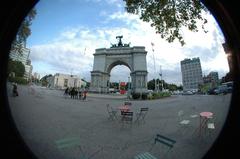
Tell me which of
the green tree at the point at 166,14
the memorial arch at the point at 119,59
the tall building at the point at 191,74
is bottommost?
the tall building at the point at 191,74

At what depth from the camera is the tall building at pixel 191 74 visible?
3315 mm

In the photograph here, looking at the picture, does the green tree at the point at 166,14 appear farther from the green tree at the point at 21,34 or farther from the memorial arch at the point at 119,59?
the memorial arch at the point at 119,59

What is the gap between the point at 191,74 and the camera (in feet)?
11.7

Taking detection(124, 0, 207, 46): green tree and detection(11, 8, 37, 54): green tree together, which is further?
detection(124, 0, 207, 46): green tree

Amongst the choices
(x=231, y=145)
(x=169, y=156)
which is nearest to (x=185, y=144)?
(x=169, y=156)

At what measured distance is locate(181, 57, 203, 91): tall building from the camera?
131 inches

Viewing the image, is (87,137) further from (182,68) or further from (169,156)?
(182,68)

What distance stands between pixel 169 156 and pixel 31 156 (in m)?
4.14

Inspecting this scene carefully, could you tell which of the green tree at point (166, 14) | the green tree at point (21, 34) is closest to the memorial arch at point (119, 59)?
the green tree at point (166, 14)

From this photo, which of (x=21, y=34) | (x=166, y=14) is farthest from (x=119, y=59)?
(x=21, y=34)

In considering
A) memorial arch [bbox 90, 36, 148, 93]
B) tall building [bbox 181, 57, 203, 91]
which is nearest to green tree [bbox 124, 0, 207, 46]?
tall building [bbox 181, 57, 203, 91]

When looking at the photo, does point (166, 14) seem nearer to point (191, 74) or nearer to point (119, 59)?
point (191, 74)

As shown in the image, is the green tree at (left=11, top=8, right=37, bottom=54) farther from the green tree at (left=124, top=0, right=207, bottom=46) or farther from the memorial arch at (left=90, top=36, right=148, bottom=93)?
the memorial arch at (left=90, top=36, right=148, bottom=93)

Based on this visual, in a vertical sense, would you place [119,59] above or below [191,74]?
above
